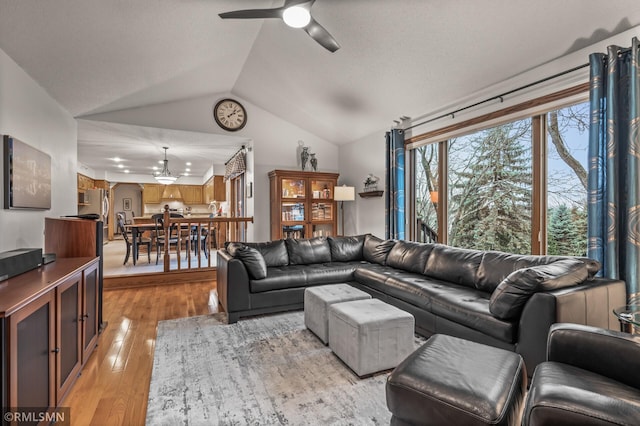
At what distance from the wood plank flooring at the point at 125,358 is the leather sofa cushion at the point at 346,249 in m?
1.74

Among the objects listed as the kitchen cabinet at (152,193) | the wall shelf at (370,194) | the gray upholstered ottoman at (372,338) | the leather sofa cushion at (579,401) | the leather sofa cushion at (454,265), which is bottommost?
the gray upholstered ottoman at (372,338)

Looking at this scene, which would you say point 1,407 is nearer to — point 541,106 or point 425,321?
point 425,321

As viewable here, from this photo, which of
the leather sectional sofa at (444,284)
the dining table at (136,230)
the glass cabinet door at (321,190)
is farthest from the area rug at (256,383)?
the dining table at (136,230)

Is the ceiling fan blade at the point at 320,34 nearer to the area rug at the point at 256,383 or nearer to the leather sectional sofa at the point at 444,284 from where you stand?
the leather sectional sofa at the point at 444,284

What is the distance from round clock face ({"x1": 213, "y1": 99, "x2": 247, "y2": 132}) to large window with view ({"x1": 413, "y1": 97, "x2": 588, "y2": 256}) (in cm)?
327

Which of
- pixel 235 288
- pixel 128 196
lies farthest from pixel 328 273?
pixel 128 196

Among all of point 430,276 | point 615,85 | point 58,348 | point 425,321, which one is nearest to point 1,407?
point 58,348

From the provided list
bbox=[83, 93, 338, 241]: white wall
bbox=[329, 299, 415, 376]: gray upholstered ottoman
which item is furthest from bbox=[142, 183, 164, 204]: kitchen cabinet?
bbox=[329, 299, 415, 376]: gray upholstered ottoman

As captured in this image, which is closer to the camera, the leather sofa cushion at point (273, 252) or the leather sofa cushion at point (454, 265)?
the leather sofa cushion at point (454, 265)

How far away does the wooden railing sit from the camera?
516 centimetres

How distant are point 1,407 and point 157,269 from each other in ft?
14.7

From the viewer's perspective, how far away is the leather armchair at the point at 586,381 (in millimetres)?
1088

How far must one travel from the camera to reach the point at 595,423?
3.46 ft

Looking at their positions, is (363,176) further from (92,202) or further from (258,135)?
(92,202)
